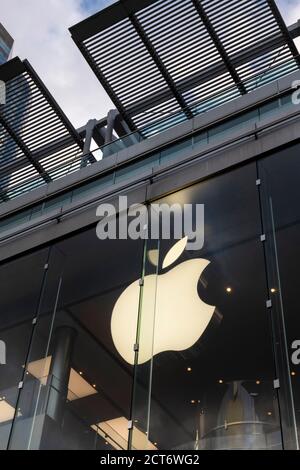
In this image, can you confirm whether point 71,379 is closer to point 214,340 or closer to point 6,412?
point 6,412

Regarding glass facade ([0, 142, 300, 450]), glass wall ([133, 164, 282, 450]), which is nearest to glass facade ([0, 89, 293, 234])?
glass facade ([0, 142, 300, 450])

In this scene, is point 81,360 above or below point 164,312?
below

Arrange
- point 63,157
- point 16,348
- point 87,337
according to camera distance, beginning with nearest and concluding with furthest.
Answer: point 87,337
point 16,348
point 63,157

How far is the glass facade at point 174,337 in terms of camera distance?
5.28m

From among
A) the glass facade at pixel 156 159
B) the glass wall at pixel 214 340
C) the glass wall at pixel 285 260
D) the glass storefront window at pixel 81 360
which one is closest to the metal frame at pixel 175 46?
the glass facade at pixel 156 159

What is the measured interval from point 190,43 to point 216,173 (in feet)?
34.5

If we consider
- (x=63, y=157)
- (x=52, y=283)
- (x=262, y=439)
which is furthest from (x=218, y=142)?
(x=63, y=157)

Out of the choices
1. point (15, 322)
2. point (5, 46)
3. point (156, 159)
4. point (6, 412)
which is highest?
point (5, 46)

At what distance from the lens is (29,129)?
19.5 metres

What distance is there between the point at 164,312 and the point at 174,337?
0.34m

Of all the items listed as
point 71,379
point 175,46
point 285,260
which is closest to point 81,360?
point 71,379

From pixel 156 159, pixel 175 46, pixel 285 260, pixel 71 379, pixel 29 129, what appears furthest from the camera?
pixel 29 129

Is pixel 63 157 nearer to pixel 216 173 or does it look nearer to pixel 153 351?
pixel 216 173

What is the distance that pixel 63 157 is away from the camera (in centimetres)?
2022
